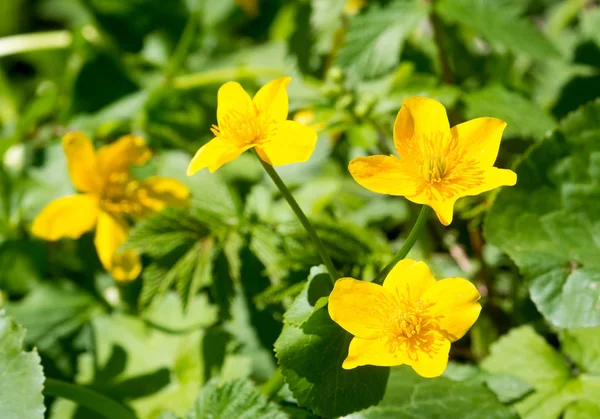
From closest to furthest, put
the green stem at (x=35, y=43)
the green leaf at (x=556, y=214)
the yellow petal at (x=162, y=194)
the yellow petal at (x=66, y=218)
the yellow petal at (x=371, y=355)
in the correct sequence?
the yellow petal at (x=371, y=355) < the green leaf at (x=556, y=214) < the yellow petal at (x=66, y=218) < the yellow petal at (x=162, y=194) < the green stem at (x=35, y=43)

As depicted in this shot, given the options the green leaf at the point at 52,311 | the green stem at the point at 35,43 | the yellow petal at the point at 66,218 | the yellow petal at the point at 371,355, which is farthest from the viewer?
the green stem at the point at 35,43

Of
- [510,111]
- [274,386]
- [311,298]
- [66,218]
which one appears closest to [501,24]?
[510,111]

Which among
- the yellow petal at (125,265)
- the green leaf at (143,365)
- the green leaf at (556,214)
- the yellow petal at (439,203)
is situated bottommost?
the green leaf at (143,365)

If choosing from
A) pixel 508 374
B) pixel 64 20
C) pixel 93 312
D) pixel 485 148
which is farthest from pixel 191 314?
pixel 64 20

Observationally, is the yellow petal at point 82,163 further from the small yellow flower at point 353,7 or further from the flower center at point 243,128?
the small yellow flower at point 353,7

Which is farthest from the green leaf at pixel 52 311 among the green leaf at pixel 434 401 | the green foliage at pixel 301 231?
the green leaf at pixel 434 401

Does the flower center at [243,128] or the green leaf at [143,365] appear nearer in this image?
the flower center at [243,128]

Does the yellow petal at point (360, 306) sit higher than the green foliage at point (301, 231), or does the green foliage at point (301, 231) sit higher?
the yellow petal at point (360, 306)
